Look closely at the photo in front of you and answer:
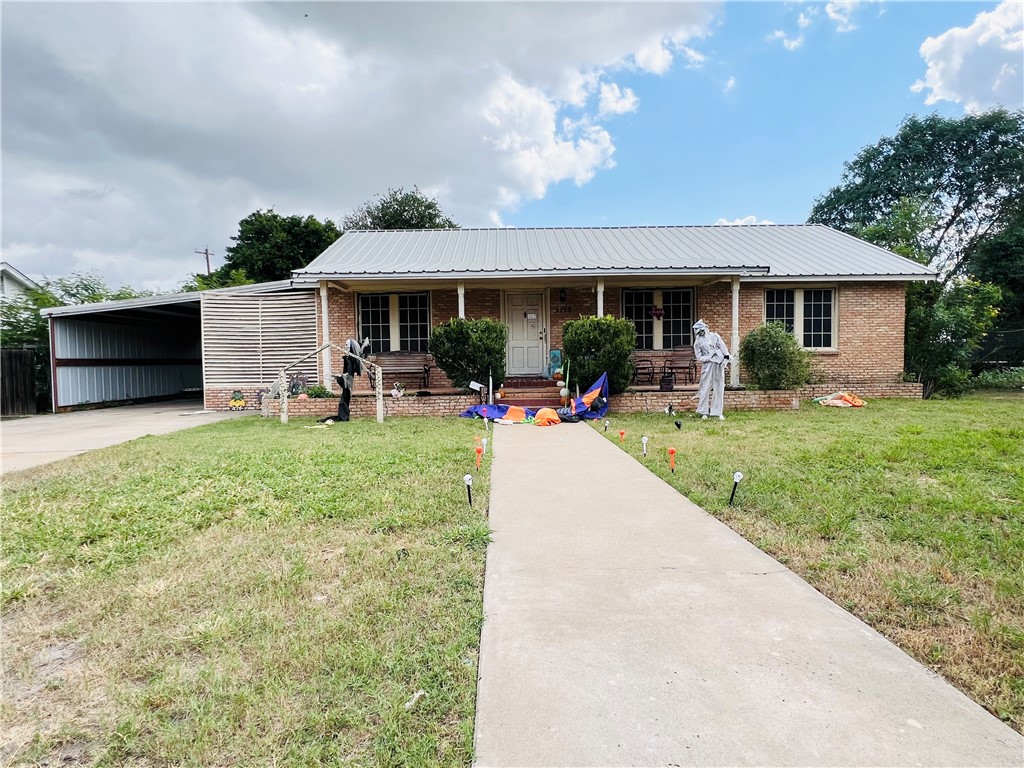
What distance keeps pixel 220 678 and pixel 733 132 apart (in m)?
19.3

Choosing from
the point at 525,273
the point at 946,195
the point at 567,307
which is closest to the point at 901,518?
the point at 525,273

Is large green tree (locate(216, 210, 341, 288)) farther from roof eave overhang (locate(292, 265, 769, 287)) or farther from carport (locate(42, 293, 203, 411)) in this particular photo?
roof eave overhang (locate(292, 265, 769, 287))

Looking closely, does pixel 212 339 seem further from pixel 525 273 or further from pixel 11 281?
pixel 11 281

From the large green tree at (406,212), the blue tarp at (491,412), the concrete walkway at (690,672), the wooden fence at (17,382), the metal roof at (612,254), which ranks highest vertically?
the large green tree at (406,212)

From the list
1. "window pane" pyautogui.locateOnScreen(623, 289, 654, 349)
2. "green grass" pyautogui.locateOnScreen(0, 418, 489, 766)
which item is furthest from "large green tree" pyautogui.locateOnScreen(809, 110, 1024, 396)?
"green grass" pyautogui.locateOnScreen(0, 418, 489, 766)

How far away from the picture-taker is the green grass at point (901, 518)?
242 cm

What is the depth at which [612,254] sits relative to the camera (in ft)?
45.8

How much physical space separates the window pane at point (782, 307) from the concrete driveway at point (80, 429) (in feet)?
44.2

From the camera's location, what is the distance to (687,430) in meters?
8.59

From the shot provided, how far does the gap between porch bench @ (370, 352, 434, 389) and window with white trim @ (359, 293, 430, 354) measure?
253 mm

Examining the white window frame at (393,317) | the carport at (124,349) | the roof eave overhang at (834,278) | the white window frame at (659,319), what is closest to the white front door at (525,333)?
the white window frame at (393,317)

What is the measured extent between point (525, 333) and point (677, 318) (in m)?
4.09

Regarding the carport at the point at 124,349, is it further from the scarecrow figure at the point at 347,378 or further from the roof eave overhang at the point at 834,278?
the roof eave overhang at the point at 834,278

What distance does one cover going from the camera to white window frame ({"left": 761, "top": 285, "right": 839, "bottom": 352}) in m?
13.6
